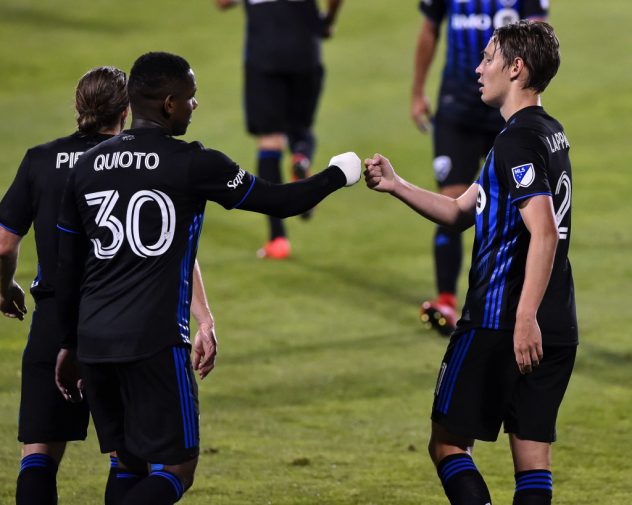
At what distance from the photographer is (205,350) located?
15.2 ft

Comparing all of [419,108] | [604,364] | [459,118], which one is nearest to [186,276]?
[604,364]

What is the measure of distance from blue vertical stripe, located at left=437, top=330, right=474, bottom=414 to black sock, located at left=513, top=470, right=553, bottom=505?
343 millimetres

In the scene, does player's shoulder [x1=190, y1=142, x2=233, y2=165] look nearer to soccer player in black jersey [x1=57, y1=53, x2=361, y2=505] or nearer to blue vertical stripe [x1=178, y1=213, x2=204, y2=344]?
soccer player in black jersey [x1=57, y1=53, x2=361, y2=505]

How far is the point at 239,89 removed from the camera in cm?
A: 1639

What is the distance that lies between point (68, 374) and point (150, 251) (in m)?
0.63

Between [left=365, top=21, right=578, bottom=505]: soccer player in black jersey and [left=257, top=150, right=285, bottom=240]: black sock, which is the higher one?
[left=257, top=150, right=285, bottom=240]: black sock

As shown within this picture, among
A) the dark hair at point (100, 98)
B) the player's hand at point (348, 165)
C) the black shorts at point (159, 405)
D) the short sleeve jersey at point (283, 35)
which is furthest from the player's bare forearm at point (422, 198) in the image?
the short sleeve jersey at point (283, 35)

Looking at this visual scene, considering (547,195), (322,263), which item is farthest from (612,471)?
(322,263)

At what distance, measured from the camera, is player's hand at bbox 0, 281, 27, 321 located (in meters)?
5.04

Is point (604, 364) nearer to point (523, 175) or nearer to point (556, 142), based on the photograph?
point (556, 142)

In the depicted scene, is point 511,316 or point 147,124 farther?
point 511,316

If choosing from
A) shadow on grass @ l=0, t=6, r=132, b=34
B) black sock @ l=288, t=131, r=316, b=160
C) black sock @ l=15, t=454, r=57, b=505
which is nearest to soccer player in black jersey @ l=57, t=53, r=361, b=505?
black sock @ l=15, t=454, r=57, b=505

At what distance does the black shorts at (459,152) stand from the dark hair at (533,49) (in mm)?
3743

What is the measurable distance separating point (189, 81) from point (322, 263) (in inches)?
240
